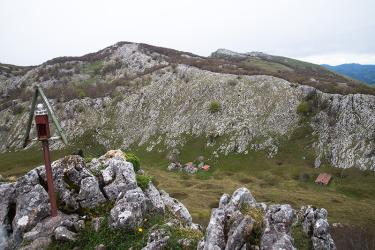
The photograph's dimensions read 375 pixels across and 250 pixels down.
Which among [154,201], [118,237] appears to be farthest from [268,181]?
[118,237]

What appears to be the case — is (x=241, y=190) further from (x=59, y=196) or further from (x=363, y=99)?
(x=363, y=99)

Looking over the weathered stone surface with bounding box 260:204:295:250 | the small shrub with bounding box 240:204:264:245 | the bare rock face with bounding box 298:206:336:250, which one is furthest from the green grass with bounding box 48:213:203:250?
the bare rock face with bounding box 298:206:336:250

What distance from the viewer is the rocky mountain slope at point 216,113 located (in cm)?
11012

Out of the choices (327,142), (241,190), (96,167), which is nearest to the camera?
(241,190)

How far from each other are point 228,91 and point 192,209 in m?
76.1

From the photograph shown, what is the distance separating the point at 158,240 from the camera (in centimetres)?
2548

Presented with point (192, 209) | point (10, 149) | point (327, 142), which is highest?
point (327, 142)

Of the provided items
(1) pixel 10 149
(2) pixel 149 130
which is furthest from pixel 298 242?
(1) pixel 10 149

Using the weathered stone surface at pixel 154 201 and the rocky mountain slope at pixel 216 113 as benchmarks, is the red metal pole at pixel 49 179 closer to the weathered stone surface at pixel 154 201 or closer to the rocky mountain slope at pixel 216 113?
the weathered stone surface at pixel 154 201

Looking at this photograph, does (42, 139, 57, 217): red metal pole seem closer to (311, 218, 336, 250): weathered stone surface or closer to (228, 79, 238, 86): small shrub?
(311, 218, 336, 250): weathered stone surface

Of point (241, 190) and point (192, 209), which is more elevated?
point (241, 190)

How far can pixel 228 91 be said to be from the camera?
145500 millimetres

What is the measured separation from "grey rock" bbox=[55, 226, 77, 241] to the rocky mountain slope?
297 ft

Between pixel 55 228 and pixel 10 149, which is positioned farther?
pixel 10 149
